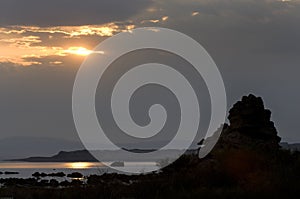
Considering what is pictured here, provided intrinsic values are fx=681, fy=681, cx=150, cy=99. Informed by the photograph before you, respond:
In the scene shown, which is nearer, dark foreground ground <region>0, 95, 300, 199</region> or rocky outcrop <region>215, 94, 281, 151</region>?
dark foreground ground <region>0, 95, 300, 199</region>

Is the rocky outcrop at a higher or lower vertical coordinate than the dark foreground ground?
higher

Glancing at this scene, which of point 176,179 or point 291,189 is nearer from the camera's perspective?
point 291,189

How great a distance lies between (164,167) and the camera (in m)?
41.5

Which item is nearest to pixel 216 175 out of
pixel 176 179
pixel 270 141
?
pixel 176 179

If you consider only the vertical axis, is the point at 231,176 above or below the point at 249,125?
Answer: below

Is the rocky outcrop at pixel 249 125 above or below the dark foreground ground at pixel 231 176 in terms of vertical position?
above

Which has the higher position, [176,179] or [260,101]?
[260,101]

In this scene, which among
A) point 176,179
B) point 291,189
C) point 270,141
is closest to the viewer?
point 291,189

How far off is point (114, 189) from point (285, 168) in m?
8.13

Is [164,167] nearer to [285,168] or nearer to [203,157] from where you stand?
[203,157]

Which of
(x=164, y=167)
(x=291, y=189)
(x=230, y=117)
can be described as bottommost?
(x=291, y=189)

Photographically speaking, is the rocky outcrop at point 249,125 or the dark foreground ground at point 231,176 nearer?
the dark foreground ground at point 231,176

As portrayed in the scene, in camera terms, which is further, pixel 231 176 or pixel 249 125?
pixel 249 125

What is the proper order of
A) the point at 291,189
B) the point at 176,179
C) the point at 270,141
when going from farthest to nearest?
the point at 270,141 < the point at 176,179 < the point at 291,189
